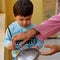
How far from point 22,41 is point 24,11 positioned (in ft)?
0.77

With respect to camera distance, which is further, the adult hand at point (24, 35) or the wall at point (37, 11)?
the wall at point (37, 11)

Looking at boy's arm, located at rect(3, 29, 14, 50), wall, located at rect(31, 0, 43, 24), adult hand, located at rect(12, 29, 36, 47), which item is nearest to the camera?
adult hand, located at rect(12, 29, 36, 47)

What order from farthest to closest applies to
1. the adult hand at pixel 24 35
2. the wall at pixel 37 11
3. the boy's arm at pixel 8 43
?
the wall at pixel 37 11, the boy's arm at pixel 8 43, the adult hand at pixel 24 35

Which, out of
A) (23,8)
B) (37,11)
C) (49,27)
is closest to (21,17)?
(23,8)

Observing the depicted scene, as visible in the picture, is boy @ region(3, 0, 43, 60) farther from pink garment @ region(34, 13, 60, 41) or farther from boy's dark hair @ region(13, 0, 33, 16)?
pink garment @ region(34, 13, 60, 41)

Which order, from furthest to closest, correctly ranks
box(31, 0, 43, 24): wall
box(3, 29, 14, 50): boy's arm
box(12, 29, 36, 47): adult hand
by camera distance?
box(31, 0, 43, 24): wall → box(3, 29, 14, 50): boy's arm → box(12, 29, 36, 47): adult hand

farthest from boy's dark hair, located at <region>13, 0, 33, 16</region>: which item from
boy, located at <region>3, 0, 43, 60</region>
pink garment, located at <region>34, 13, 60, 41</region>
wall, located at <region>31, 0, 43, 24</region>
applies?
wall, located at <region>31, 0, 43, 24</region>

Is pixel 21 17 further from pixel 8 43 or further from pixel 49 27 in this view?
pixel 49 27

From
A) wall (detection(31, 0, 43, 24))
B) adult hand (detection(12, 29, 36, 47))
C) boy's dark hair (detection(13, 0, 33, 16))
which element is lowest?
wall (detection(31, 0, 43, 24))

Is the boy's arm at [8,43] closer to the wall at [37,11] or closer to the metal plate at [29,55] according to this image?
the metal plate at [29,55]

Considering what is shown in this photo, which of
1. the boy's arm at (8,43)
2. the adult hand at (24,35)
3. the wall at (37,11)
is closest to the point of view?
the adult hand at (24,35)

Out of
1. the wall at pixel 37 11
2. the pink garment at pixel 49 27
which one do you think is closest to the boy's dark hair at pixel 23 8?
the pink garment at pixel 49 27

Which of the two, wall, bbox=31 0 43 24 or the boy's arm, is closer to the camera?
the boy's arm

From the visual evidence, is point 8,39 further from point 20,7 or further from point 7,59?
point 7,59
